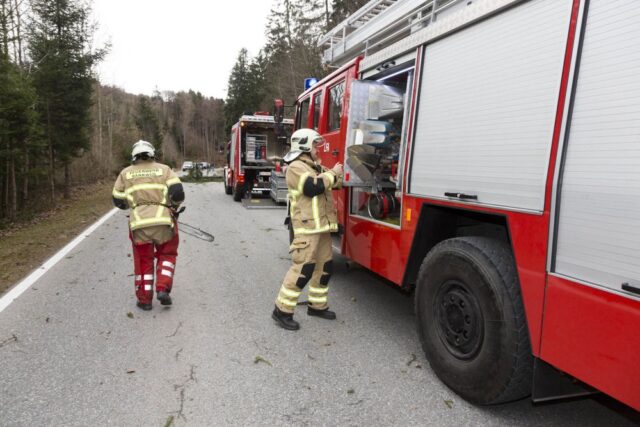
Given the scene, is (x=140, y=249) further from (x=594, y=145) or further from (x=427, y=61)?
(x=594, y=145)

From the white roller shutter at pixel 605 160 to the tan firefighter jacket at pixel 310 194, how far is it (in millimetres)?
2127

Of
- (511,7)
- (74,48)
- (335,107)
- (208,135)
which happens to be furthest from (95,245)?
(208,135)

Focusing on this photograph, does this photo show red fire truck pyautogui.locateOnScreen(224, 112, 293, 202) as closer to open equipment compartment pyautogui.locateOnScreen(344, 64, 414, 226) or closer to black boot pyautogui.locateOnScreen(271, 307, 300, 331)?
open equipment compartment pyautogui.locateOnScreen(344, 64, 414, 226)

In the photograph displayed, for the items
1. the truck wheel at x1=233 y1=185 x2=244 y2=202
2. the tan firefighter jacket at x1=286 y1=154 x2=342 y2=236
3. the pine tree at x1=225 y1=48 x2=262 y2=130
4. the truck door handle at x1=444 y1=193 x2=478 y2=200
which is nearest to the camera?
the truck door handle at x1=444 y1=193 x2=478 y2=200

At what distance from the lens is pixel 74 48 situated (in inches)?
626

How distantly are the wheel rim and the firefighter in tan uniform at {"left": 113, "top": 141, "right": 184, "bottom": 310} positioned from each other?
9.12ft

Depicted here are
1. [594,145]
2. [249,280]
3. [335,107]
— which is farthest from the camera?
[249,280]

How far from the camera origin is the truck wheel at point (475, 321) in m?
2.38

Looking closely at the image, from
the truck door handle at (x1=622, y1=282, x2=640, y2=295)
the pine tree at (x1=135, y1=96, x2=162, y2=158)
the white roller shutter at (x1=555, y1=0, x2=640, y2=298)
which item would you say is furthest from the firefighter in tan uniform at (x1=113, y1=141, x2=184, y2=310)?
the pine tree at (x1=135, y1=96, x2=162, y2=158)

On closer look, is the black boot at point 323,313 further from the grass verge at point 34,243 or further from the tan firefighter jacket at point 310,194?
the grass verge at point 34,243

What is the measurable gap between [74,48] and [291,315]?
1619 centimetres

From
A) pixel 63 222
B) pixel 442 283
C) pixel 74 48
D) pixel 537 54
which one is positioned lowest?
pixel 63 222

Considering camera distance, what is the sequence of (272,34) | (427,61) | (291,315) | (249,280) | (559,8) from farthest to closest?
(272,34), (249,280), (291,315), (427,61), (559,8)

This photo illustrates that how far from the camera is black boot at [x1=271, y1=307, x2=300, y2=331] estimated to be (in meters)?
3.94
